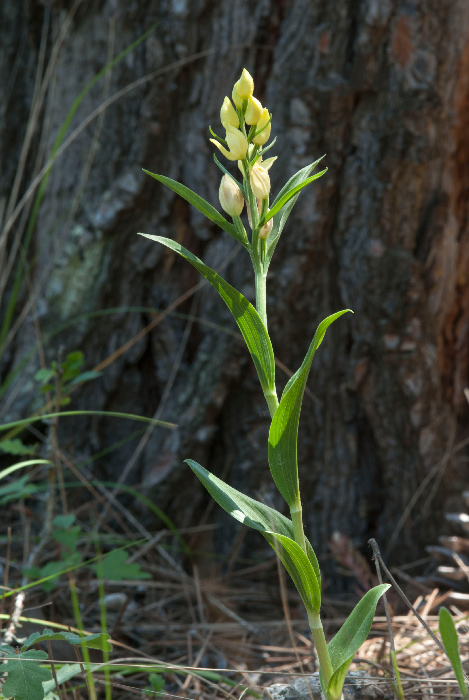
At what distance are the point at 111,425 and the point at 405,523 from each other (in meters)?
0.95

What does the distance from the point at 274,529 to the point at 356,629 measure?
7.2 inches

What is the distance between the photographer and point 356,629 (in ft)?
2.95

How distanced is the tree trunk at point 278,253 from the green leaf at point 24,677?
3.17ft

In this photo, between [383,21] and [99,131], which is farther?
[99,131]

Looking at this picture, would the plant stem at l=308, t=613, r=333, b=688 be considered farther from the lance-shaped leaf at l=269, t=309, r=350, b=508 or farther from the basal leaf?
the lance-shaped leaf at l=269, t=309, r=350, b=508

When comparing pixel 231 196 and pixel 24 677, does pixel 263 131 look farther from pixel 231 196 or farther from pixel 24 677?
pixel 24 677

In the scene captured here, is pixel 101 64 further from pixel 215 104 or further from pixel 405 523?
pixel 405 523

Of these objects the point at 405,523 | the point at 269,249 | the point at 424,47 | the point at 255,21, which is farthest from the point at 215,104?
the point at 405,523

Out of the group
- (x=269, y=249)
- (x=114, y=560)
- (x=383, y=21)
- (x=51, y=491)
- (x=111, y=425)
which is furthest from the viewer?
(x=111, y=425)

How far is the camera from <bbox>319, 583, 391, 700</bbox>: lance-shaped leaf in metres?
0.86

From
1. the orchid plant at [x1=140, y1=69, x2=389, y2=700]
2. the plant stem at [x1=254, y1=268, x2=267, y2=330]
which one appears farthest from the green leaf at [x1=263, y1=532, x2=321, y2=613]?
the plant stem at [x1=254, y1=268, x2=267, y2=330]

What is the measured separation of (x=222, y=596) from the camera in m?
1.74

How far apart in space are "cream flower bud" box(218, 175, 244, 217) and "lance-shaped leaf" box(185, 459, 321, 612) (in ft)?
1.25

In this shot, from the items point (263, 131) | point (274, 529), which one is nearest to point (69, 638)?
point (274, 529)
